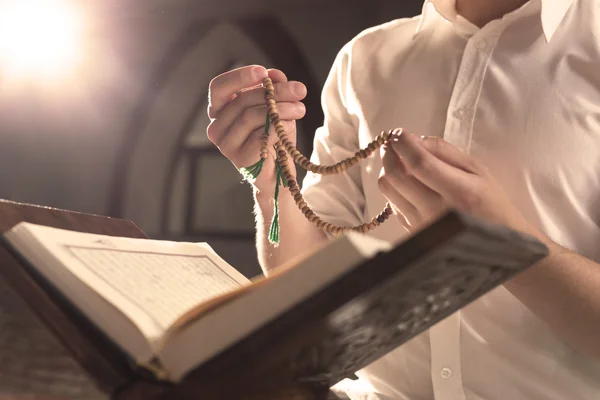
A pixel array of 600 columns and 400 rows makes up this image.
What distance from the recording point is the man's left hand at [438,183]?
67cm

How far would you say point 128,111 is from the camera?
3.07m

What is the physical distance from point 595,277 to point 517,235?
417 millimetres

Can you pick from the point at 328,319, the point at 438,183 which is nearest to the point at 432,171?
the point at 438,183

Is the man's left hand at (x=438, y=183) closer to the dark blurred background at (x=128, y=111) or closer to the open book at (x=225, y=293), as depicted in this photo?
the open book at (x=225, y=293)

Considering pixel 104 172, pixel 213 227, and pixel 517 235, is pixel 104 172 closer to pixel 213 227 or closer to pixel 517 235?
pixel 213 227

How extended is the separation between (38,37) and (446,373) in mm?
2821

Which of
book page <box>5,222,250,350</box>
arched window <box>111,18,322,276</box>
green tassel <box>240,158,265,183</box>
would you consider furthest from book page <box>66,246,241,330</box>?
arched window <box>111,18,322,276</box>

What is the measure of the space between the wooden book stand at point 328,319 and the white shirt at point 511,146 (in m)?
0.37

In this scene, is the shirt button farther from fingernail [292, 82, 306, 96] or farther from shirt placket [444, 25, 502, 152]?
fingernail [292, 82, 306, 96]

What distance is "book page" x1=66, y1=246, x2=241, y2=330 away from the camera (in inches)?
18.5

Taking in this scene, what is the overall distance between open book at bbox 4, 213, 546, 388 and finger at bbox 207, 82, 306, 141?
0.40 metres

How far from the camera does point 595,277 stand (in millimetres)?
724

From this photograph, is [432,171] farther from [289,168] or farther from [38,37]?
[38,37]

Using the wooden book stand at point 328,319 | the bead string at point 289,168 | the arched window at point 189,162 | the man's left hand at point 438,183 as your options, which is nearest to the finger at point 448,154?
the man's left hand at point 438,183
